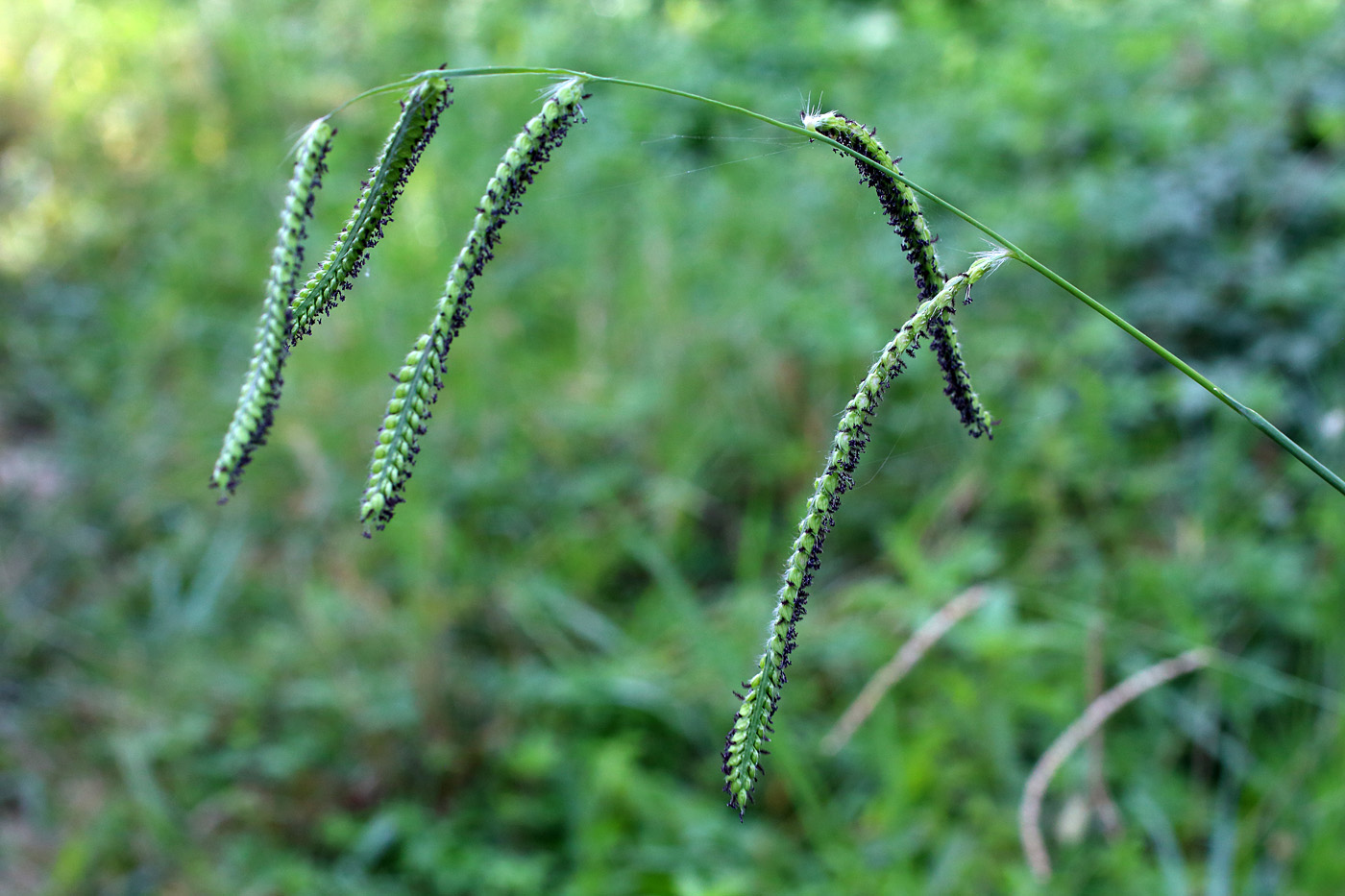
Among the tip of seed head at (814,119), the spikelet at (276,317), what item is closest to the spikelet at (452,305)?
the spikelet at (276,317)

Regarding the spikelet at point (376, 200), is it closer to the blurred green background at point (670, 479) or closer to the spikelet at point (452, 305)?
the spikelet at point (452, 305)

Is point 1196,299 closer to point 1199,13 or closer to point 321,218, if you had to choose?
point 1199,13

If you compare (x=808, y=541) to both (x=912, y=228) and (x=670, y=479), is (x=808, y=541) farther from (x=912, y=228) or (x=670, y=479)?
(x=670, y=479)

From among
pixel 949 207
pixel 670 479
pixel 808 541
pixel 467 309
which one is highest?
pixel 670 479

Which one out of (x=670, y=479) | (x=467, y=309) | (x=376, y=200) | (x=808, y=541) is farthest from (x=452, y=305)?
(x=670, y=479)

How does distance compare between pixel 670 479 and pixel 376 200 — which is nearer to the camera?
pixel 376 200

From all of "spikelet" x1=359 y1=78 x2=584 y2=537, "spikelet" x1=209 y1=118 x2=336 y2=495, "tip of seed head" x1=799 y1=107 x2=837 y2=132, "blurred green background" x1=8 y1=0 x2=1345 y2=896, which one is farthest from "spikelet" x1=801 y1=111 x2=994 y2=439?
"blurred green background" x1=8 y1=0 x2=1345 y2=896

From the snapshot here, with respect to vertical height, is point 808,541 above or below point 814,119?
below
